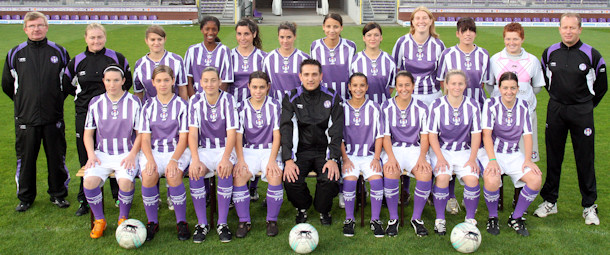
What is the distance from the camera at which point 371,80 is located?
212 inches

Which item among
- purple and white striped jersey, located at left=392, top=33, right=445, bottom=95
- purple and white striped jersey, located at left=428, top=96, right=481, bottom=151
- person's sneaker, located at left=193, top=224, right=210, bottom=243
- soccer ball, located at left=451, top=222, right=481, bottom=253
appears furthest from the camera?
purple and white striped jersey, located at left=392, top=33, right=445, bottom=95

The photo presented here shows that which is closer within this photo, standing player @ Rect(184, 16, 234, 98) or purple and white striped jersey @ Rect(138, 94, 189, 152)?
purple and white striped jersey @ Rect(138, 94, 189, 152)

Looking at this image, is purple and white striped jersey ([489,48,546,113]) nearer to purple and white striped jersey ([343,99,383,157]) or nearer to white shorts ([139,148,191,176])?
purple and white striped jersey ([343,99,383,157])

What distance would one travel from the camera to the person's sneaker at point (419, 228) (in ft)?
15.1

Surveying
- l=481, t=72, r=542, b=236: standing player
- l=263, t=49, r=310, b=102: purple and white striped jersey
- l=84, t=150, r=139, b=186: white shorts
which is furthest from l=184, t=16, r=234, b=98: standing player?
l=481, t=72, r=542, b=236: standing player

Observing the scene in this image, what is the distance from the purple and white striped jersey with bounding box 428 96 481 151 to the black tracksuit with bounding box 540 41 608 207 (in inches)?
30.8

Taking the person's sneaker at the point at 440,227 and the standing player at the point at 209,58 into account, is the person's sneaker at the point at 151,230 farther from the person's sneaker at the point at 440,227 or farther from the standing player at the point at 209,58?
the person's sneaker at the point at 440,227

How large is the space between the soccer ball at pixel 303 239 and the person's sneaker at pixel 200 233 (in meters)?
0.82

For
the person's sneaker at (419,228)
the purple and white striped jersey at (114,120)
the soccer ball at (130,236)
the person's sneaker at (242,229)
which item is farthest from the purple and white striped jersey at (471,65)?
the soccer ball at (130,236)

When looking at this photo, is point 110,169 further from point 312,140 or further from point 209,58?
point 312,140

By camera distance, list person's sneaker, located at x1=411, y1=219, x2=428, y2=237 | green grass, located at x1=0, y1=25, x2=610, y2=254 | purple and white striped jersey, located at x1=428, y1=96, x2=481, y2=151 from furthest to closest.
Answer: purple and white striped jersey, located at x1=428, y1=96, x2=481, y2=151 < person's sneaker, located at x1=411, y1=219, x2=428, y2=237 < green grass, located at x1=0, y1=25, x2=610, y2=254

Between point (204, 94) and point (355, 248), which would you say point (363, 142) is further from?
point (204, 94)

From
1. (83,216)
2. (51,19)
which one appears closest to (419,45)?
(83,216)

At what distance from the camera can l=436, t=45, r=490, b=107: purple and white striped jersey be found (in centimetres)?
530
